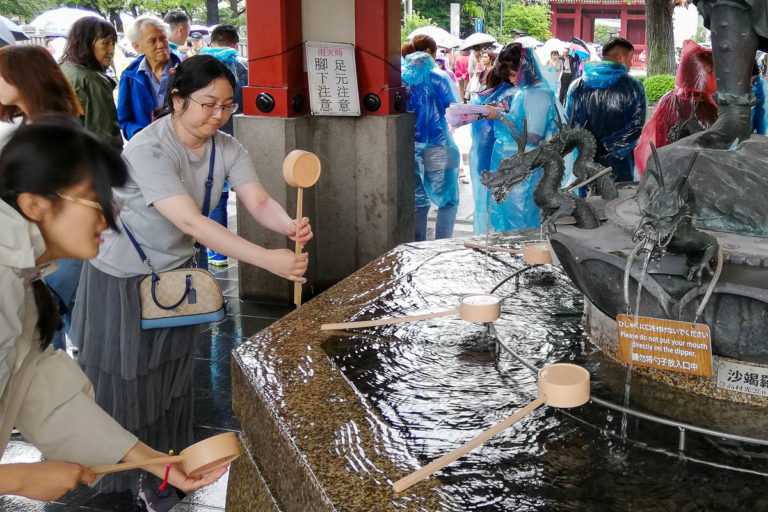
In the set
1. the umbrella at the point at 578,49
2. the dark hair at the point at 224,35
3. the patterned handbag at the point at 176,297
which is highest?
the umbrella at the point at 578,49

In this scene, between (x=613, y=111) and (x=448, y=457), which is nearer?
(x=448, y=457)

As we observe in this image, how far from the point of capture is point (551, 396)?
6.84ft

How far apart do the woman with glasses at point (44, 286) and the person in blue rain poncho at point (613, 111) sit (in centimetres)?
464

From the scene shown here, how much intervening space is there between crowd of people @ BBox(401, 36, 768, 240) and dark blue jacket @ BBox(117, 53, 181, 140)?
2143 millimetres

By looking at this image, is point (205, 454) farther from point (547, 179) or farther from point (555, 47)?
point (555, 47)

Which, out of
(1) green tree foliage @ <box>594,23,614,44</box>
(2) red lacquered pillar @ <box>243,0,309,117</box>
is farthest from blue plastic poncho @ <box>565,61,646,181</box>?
(1) green tree foliage @ <box>594,23,614,44</box>

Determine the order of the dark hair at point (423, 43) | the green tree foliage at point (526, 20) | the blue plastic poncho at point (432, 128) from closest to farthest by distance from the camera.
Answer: the blue plastic poncho at point (432, 128) → the dark hair at point (423, 43) → the green tree foliage at point (526, 20)

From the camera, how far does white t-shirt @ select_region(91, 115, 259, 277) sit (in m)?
2.67

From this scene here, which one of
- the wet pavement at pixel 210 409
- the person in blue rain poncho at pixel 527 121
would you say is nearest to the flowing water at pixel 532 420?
the wet pavement at pixel 210 409

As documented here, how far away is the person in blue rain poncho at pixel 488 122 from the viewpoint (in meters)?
6.05

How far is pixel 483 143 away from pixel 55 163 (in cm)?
502

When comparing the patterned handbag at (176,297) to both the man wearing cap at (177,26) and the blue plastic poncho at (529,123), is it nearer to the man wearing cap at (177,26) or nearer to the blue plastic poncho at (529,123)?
the blue plastic poncho at (529,123)

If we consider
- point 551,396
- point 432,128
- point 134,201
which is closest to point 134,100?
point 432,128

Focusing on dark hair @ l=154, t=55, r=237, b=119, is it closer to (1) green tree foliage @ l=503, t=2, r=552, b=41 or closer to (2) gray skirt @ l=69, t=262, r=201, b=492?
(2) gray skirt @ l=69, t=262, r=201, b=492
